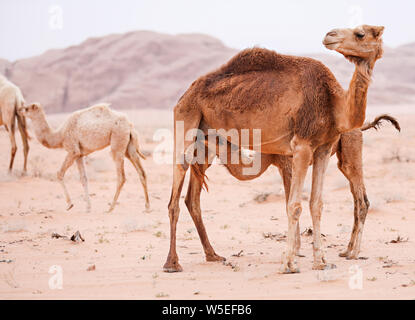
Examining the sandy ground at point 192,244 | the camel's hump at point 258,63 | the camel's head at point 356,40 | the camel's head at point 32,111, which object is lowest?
the sandy ground at point 192,244

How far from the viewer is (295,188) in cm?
635

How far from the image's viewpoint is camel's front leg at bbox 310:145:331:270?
6.58m

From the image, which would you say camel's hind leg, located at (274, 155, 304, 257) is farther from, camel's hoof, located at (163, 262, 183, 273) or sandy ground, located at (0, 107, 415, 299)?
camel's hoof, located at (163, 262, 183, 273)

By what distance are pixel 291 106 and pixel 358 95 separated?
0.82 meters

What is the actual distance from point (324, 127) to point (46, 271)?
399 centimetres

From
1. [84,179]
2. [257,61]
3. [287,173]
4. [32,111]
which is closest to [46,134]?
[32,111]

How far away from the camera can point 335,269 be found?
21.1 feet

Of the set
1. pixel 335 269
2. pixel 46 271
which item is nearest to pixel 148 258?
pixel 46 271

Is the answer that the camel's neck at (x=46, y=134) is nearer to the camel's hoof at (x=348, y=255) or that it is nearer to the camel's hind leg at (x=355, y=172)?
the camel's hind leg at (x=355, y=172)

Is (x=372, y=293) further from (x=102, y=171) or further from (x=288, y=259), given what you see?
(x=102, y=171)

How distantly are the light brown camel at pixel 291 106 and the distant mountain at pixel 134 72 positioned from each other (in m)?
63.6

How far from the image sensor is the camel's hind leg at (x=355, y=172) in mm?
7453

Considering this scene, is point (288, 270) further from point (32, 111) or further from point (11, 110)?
point (11, 110)

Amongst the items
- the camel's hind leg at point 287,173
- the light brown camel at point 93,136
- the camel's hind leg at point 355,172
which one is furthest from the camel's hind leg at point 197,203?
the light brown camel at point 93,136
